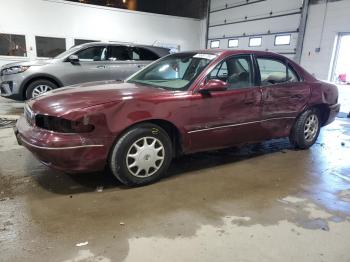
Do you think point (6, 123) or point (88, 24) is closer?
point (6, 123)

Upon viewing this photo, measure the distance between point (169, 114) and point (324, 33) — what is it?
8.03 meters

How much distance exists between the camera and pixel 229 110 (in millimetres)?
3525

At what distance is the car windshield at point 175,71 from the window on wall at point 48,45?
8.84 meters

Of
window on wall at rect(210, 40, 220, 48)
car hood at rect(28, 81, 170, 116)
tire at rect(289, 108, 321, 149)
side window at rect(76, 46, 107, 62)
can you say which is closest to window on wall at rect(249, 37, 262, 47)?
window on wall at rect(210, 40, 220, 48)

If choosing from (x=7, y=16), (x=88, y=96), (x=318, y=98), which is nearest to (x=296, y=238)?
(x=88, y=96)

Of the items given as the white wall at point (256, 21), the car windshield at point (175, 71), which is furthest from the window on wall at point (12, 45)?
the car windshield at point (175, 71)

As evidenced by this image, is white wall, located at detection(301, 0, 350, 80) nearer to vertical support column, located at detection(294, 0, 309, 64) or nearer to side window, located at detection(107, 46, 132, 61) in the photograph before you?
vertical support column, located at detection(294, 0, 309, 64)

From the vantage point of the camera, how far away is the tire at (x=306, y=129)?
4.38m

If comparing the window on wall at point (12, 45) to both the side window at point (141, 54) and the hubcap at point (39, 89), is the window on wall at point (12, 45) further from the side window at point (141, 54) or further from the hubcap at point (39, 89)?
the side window at point (141, 54)

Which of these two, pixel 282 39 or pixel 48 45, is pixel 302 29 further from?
pixel 48 45

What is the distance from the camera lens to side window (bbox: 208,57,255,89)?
3697mm

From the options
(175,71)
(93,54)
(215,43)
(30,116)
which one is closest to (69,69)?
(93,54)

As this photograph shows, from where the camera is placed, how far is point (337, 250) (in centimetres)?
224

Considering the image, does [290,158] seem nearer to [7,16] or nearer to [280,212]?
[280,212]
